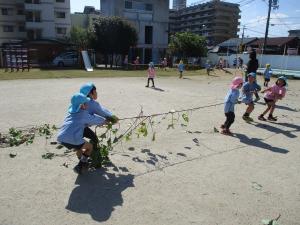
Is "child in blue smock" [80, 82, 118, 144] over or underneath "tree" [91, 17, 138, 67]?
underneath

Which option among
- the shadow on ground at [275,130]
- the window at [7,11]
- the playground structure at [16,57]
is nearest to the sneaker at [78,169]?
the shadow on ground at [275,130]

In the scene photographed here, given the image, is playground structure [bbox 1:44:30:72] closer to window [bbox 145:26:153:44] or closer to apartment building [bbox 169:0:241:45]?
window [bbox 145:26:153:44]

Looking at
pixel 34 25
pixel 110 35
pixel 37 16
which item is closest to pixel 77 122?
pixel 110 35

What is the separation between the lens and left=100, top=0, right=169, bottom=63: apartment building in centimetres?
5116

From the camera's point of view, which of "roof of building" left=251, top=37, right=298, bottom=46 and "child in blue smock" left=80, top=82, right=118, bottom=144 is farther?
"roof of building" left=251, top=37, right=298, bottom=46

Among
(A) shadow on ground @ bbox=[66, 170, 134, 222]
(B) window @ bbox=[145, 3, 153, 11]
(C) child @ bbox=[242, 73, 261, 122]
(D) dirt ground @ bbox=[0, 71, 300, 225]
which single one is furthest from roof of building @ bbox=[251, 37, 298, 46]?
(A) shadow on ground @ bbox=[66, 170, 134, 222]

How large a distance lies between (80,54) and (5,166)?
33342 millimetres

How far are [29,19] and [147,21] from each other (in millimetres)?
19642

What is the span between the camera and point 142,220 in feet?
12.8

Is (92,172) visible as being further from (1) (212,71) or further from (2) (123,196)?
(1) (212,71)

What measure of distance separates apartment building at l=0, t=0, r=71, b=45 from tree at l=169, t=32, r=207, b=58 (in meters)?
21.9

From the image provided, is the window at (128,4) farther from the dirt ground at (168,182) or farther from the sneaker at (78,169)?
the sneaker at (78,169)

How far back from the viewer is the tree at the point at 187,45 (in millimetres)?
45000

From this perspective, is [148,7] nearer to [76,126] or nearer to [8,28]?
[8,28]
